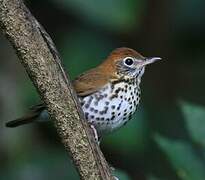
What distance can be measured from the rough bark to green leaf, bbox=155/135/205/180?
0.43 metres

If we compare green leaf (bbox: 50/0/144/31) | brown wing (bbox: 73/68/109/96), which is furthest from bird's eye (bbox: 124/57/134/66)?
green leaf (bbox: 50/0/144/31)

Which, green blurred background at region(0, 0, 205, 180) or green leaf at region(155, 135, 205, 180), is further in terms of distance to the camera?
green blurred background at region(0, 0, 205, 180)

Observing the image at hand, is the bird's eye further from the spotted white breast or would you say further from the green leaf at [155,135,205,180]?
the green leaf at [155,135,205,180]

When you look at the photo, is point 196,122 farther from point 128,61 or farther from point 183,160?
point 128,61

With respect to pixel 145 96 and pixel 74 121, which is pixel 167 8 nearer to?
pixel 145 96

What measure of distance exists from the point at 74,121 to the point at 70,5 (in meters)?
2.23

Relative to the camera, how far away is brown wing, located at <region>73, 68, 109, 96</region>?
157 inches

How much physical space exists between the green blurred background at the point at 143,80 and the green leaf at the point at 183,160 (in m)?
0.88

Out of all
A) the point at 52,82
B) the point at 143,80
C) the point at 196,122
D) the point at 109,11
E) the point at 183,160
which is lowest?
the point at 143,80

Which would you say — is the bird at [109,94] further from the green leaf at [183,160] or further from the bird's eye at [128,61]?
the green leaf at [183,160]

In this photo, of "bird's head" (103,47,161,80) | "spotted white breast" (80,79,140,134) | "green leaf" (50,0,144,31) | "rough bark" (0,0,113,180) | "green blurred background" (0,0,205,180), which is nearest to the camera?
"rough bark" (0,0,113,180)

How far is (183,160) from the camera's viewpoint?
122 inches

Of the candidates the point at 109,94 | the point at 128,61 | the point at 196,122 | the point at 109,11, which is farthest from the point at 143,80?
the point at 196,122

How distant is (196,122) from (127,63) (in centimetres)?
124
